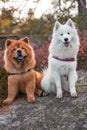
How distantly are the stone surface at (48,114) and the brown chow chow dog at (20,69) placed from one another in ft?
0.58

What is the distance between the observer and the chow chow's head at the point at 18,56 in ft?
18.8

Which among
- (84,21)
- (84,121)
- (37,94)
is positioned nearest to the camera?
(84,121)

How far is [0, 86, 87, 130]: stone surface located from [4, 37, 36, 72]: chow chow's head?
58 centimetres

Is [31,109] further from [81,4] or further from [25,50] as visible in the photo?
[81,4]

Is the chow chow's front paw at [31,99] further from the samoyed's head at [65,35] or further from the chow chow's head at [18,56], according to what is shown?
→ the samoyed's head at [65,35]

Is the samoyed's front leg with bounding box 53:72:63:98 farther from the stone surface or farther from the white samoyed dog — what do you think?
the stone surface

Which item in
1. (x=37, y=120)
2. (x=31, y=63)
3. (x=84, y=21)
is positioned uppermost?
(x=84, y=21)

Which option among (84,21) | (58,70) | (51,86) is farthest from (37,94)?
(84,21)

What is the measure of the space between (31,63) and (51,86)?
51cm

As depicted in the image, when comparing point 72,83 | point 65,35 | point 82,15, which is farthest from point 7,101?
point 82,15

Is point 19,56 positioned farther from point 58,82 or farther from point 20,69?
point 58,82

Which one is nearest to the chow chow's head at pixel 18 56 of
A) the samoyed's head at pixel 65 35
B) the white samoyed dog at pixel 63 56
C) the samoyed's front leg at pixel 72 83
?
the white samoyed dog at pixel 63 56

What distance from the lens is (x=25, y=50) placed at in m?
5.77

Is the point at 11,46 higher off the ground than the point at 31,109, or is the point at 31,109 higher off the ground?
the point at 11,46
